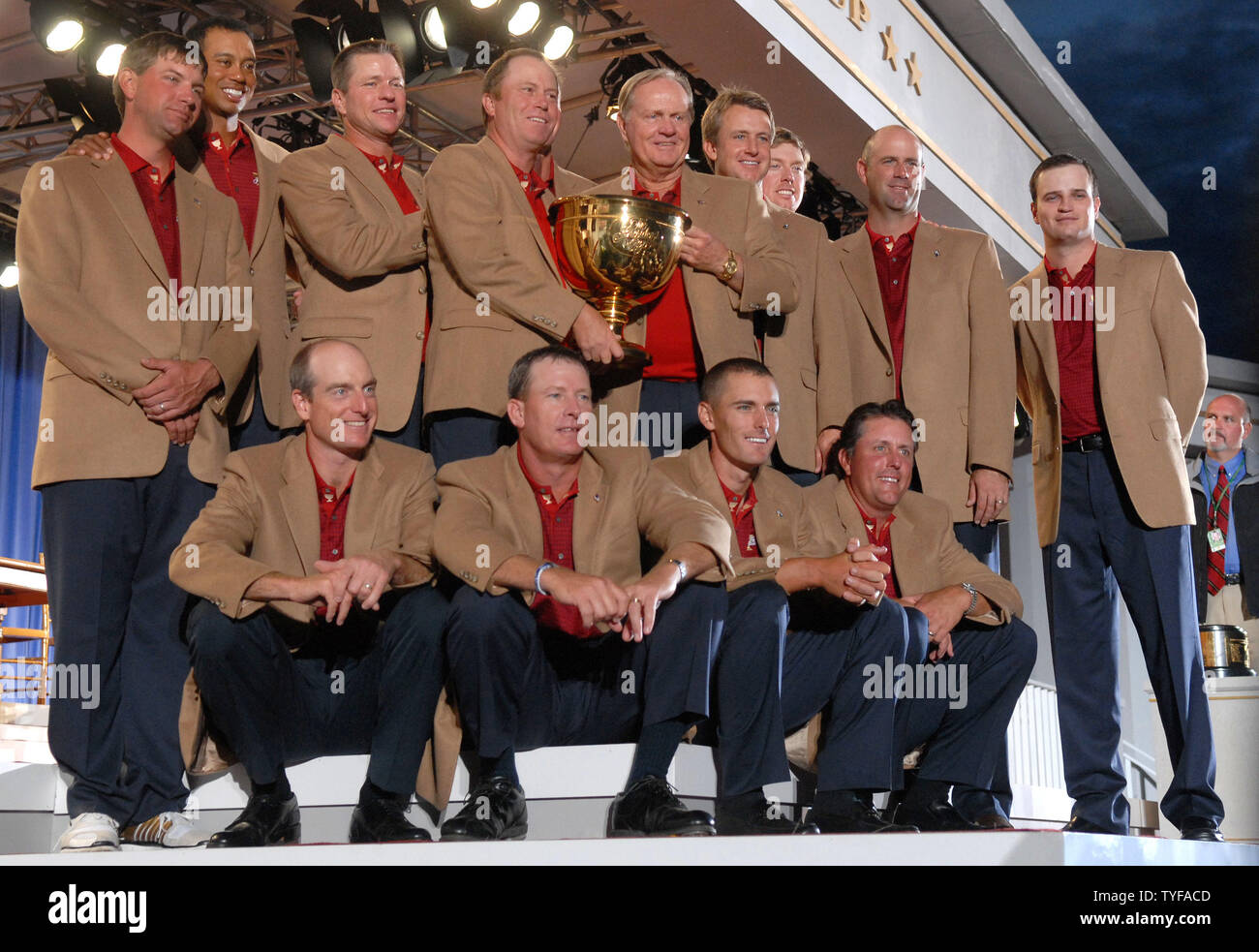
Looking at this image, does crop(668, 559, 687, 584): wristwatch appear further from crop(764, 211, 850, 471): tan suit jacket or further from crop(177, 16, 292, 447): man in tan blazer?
crop(177, 16, 292, 447): man in tan blazer

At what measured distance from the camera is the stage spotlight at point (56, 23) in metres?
6.24

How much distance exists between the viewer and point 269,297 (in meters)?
3.53

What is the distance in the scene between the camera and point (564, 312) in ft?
10.8

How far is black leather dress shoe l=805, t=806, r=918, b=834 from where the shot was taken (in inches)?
115

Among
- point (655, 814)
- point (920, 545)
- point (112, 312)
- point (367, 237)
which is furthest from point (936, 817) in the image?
point (112, 312)

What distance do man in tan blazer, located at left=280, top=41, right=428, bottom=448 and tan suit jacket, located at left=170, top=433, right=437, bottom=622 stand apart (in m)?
0.32

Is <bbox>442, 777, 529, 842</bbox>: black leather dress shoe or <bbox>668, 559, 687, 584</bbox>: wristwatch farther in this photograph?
<bbox>668, 559, 687, 584</bbox>: wristwatch

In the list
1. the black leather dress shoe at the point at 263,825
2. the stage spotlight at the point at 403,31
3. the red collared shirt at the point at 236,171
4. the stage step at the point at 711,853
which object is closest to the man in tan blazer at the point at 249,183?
the red collared shirt at the point at 236,171

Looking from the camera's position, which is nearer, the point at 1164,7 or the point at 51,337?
the point at 51,337

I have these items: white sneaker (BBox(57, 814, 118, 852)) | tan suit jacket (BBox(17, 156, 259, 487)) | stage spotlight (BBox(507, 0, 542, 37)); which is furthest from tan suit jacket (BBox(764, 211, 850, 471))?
stage spotlight (BBox(507, 0, 542, 37))

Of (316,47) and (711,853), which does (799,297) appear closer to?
(711,853)
